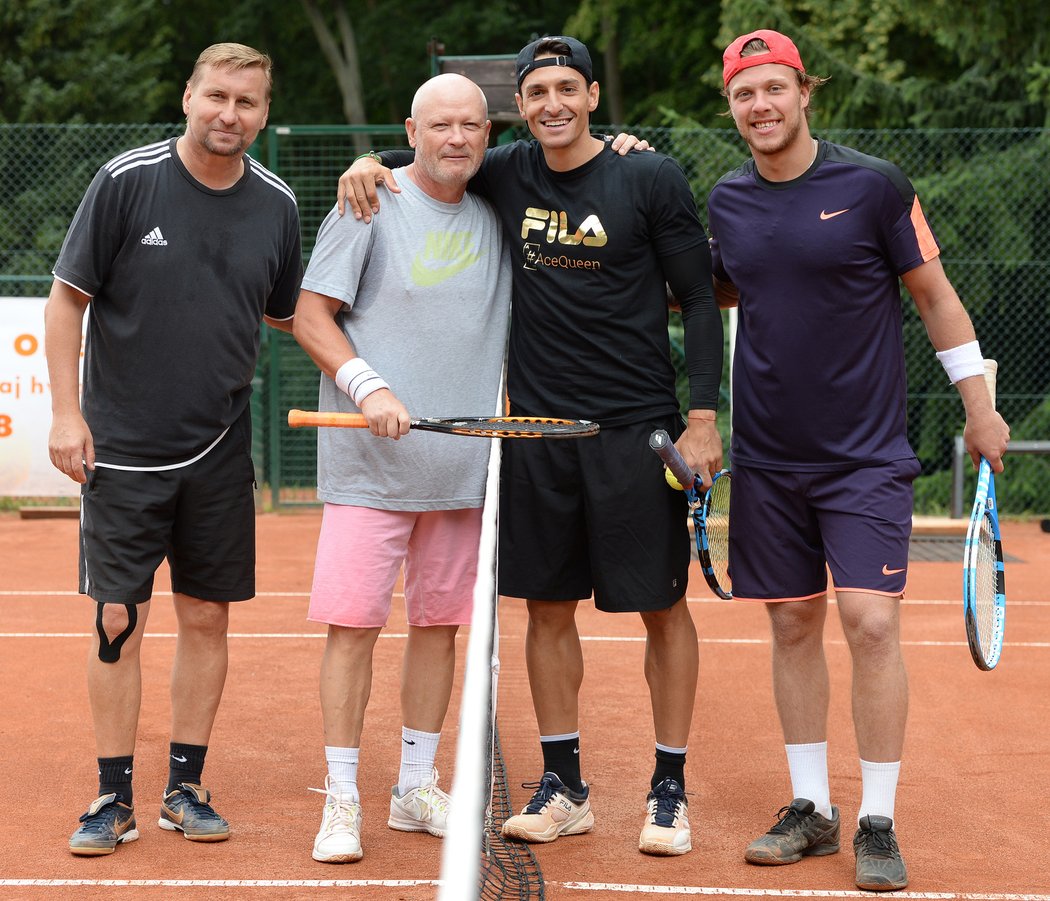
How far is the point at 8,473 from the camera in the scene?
1103 cm

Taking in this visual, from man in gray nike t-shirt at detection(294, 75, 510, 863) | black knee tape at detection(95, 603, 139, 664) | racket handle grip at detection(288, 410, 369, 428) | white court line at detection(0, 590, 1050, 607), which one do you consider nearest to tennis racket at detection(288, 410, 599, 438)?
racket handle grip at detection(288, 410, 369, 428)

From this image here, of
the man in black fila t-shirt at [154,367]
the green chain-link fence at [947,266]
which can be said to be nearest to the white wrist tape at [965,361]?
the man in black fila t-shirt at [154,367]

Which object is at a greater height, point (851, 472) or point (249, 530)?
point (851, 472)

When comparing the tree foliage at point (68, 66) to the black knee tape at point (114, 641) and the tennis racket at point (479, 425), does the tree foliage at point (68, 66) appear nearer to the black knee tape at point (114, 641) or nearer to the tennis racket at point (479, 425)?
the black knee tape at point (114, 641)

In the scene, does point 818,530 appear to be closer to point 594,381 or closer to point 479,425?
point 594,381

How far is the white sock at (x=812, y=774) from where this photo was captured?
13.5ft

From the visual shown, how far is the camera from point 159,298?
395 cm

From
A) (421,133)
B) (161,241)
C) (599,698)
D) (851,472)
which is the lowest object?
(599,698)

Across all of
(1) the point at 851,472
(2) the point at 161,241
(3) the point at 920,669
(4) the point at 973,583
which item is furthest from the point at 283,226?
(3) the point at 920,669

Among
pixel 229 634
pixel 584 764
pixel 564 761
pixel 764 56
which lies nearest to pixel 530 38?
pixel 229 634

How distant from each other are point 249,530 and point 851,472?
1789 mm

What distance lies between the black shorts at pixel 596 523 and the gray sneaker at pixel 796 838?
0.71m

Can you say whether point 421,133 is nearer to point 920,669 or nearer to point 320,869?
point 320,869

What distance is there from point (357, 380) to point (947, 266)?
8769mm
